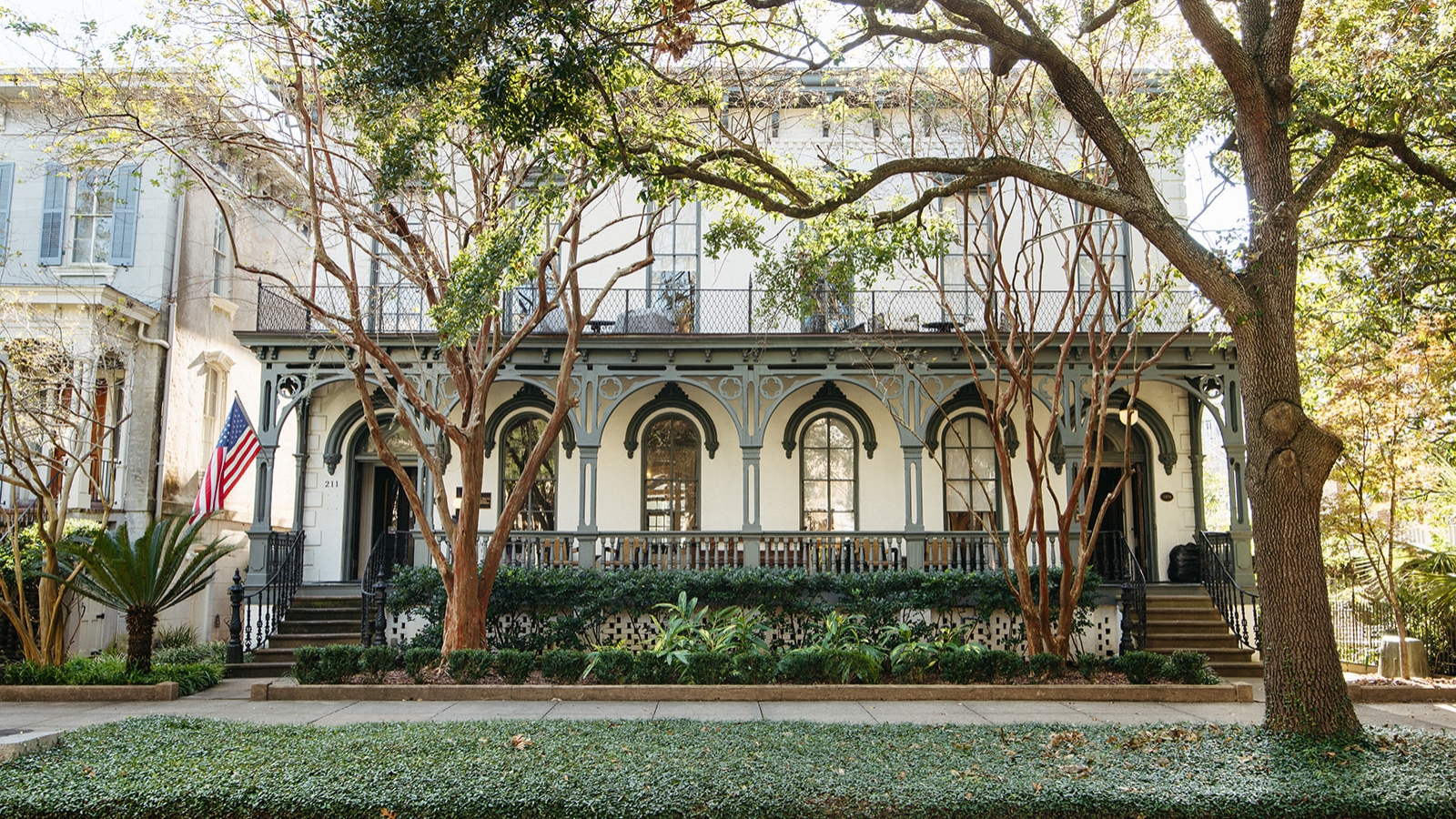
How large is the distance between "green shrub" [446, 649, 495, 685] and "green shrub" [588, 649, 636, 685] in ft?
4.30

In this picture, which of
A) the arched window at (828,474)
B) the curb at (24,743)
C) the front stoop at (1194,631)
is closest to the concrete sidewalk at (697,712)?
the front stoop at (1194,631)

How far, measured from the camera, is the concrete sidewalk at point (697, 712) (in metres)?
10.9

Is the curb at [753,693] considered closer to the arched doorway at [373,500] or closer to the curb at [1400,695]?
the curb at [1400,695]

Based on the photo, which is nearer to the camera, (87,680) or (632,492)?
(87,680)

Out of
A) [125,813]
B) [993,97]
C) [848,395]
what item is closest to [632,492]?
[848,395]

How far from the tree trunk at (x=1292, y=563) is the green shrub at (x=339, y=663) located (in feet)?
33.2

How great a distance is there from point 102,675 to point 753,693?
8227mm

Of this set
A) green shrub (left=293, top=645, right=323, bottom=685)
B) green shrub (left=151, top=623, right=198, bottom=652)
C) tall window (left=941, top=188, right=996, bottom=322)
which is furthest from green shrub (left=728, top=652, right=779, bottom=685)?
green shrub (left=151, top=623, right=198, bottom=652)

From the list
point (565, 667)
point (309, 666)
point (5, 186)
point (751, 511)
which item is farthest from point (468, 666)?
point (5, 186)

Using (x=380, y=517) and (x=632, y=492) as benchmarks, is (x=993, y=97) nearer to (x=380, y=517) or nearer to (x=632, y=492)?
(x=632, y=492)

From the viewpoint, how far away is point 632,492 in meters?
18.8

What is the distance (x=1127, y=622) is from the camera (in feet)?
50.8

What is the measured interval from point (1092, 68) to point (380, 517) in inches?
575

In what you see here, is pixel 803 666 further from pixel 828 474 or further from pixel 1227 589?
pixel 1227 589
